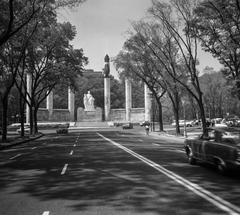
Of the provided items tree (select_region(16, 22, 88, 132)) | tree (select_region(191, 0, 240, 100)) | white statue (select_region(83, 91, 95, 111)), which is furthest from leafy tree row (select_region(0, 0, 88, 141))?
white statue (select_region(83, 91, 95, 111))

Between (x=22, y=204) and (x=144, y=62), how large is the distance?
28.0 metres

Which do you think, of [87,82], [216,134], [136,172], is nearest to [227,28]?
[216,134]

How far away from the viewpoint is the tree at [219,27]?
18281 mm

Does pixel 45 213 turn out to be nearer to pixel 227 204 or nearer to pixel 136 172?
pixel 227 204

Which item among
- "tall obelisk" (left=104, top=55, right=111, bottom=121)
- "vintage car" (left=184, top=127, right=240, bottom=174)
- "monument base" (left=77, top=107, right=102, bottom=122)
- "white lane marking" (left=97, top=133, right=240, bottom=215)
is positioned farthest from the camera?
"tall obelisk" (left=104, top=55, right=111, bottom=121)

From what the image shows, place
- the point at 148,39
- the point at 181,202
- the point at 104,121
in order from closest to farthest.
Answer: the point at 181,202 → the point at 148,39 → the point at 104,121

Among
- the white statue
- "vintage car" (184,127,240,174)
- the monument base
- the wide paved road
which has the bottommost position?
the wide paved road

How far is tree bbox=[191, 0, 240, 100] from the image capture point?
18281 mm

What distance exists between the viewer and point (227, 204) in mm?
4934

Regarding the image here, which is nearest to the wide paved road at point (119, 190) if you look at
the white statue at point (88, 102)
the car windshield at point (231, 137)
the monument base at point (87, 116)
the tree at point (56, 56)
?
the car windshield at point (231, 137)

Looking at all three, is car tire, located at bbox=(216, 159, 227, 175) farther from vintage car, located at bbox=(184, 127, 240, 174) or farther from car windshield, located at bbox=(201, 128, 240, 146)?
car windshield, located at bbox=(201, 128, 240, 146)

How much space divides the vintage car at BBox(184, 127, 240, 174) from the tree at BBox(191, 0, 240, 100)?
12029mm

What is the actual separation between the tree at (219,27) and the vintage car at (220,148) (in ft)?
39.5

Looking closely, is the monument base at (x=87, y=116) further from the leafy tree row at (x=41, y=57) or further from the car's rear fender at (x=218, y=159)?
the car's rear fender at (x=218, y=159)
